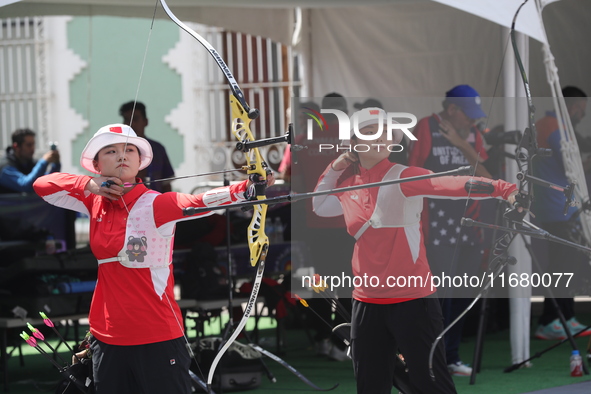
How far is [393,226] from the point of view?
11.8 feet

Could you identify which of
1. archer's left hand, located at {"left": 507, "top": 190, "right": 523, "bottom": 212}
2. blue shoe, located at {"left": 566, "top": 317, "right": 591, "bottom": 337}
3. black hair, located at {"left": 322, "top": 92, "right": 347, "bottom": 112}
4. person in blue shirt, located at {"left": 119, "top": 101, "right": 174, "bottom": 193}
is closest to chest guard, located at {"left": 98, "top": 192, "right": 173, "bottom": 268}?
black hair, located at {"left": 322, "top": 92, "right": 347, "bottom": 112}

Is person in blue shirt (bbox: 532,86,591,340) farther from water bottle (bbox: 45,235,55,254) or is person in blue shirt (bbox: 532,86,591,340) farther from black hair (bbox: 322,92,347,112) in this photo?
water bottle (bbox: 45,235,55,254)

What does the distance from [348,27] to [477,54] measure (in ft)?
3.49

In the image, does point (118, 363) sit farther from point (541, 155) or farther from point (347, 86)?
point (347, 86)

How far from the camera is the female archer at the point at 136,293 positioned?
3184 mm

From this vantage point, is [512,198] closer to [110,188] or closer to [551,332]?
[110,188]

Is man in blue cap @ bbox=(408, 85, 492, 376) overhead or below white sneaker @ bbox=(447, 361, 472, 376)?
overhead

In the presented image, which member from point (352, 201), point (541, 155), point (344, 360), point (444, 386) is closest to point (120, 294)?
point (352, 201)

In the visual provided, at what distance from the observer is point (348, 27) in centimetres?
754

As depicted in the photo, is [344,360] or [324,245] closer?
[324,245]

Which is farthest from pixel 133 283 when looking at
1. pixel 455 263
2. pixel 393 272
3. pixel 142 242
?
pixel 455 263

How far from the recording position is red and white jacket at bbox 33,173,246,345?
10.5 ft

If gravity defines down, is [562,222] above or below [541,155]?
below

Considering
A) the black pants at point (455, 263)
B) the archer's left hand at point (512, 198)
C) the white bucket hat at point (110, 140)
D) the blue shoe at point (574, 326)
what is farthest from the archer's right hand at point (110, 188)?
the blue shoe at point (574, 326)
